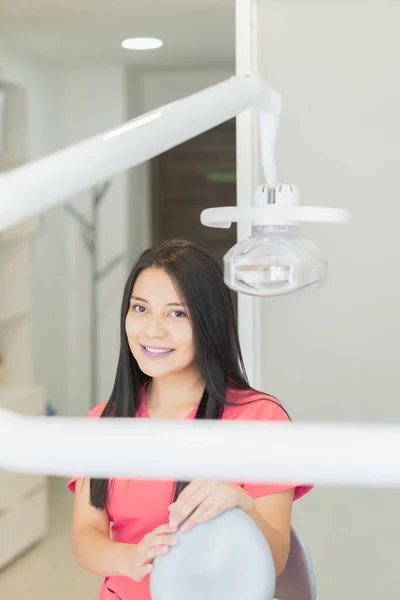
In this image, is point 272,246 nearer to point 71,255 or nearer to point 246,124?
point 246,124

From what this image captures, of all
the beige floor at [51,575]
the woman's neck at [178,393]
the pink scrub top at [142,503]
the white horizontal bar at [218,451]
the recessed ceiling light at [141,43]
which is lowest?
the beige floor at [51,575]

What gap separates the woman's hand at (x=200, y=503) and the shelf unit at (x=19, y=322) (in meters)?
2.30

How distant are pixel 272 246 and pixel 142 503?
24.9 inches

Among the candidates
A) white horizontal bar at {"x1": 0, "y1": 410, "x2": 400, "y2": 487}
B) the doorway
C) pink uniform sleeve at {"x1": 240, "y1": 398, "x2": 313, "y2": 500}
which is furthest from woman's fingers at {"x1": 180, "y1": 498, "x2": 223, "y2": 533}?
the doorway

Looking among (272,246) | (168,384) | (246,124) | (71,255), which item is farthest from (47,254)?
(272,246)

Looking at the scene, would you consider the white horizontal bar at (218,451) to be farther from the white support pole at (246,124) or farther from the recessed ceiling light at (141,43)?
the recessed ceiling light at (141,43)

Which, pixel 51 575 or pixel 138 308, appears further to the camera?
pixel 51 575

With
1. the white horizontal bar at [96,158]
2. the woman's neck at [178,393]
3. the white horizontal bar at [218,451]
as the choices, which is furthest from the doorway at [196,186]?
the white horizontal bar at [218,451]

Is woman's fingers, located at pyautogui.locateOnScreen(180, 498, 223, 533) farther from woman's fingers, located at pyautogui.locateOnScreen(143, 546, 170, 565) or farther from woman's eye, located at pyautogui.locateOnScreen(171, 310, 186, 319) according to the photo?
woman's eye, located at pyautogui.locateOnScreen(171, 310, 186, 319)

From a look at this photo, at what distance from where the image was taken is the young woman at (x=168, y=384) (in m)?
1.21

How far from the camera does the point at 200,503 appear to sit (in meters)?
Result: 0.87

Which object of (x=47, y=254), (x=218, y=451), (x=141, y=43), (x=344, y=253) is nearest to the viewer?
(x=218, y=451)

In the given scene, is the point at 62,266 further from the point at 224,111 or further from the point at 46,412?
the point at 224,111

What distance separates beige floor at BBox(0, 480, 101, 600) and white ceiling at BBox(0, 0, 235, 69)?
180cm
